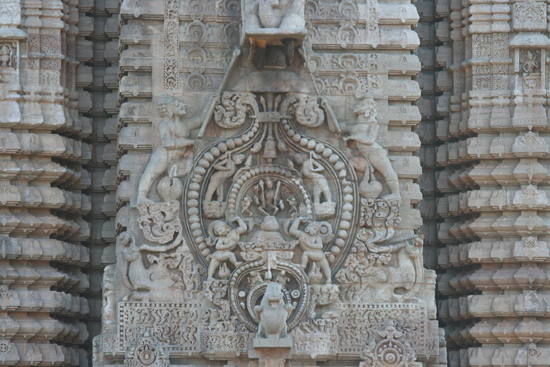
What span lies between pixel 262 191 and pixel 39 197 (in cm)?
303

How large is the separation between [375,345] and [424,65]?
15.5ft

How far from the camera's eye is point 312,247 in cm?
2058

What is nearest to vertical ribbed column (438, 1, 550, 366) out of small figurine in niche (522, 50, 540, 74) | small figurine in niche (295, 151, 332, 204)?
small figurine in niche (522, 50, 540, 74)

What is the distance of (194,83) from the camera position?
68.9ft

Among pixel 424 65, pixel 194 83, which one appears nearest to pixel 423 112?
pixel 424 65

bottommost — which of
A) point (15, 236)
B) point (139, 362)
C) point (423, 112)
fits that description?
point (139, 362)

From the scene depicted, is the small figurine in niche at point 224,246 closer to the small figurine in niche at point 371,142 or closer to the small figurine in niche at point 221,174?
the small figurine in niche at point 221,174

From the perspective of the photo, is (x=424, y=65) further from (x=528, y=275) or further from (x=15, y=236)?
(x=15, y=236)

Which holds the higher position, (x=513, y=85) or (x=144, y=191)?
(x=513, y=85)

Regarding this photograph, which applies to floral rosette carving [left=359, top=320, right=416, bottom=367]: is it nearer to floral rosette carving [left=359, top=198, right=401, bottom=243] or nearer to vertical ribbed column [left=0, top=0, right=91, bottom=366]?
floral rosette carving [left=359, top=198, right=401, bottom=243]

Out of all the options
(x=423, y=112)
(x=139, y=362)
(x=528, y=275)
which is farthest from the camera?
(x=423, y=112)

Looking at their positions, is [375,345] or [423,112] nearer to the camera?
[375,345]

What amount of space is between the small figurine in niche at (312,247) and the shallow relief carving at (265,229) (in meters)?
0.02

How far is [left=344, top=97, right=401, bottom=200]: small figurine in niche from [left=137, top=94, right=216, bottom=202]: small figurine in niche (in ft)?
6.31
